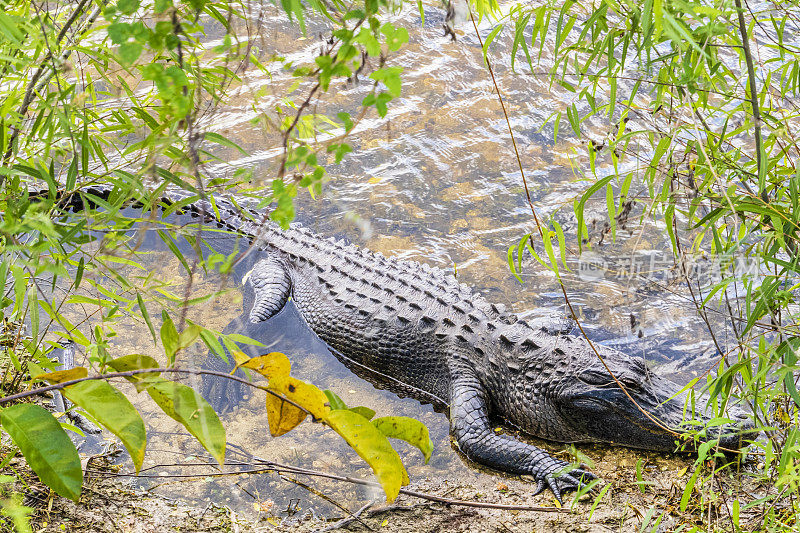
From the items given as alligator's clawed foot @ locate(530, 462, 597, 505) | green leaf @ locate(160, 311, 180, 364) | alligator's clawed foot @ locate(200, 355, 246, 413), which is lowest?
alligator's clawed foot @ locate(530, 462, 597, 505)

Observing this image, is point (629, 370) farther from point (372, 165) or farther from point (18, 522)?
point (372, 165)

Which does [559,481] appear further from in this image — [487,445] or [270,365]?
[270,365]

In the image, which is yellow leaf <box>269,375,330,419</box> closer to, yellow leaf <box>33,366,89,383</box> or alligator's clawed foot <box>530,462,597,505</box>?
yellow leaf <box>33,366,89,383</box>

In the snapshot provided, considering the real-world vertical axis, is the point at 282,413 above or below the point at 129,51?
below

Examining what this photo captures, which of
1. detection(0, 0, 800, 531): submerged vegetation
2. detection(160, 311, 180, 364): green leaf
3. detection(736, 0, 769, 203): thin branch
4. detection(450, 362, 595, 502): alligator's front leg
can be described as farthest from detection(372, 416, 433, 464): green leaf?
detection(450, 362, 595, 502): alligator's front leg

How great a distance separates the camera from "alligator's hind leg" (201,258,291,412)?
400cm

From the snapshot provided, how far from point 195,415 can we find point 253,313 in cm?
350

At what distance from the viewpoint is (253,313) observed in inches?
191

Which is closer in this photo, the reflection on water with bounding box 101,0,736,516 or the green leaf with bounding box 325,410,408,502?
the green leaf with bounding box 325,410,408,502

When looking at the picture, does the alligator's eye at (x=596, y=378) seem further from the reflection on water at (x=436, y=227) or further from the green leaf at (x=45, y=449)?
the green leaf at (x=45, y=449)

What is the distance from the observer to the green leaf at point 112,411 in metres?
1.35

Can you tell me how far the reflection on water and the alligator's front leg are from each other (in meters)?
0.13

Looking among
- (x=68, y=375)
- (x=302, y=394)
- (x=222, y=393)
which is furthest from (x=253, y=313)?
(x=302, y=394)

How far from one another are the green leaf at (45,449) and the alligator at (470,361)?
1706mm
